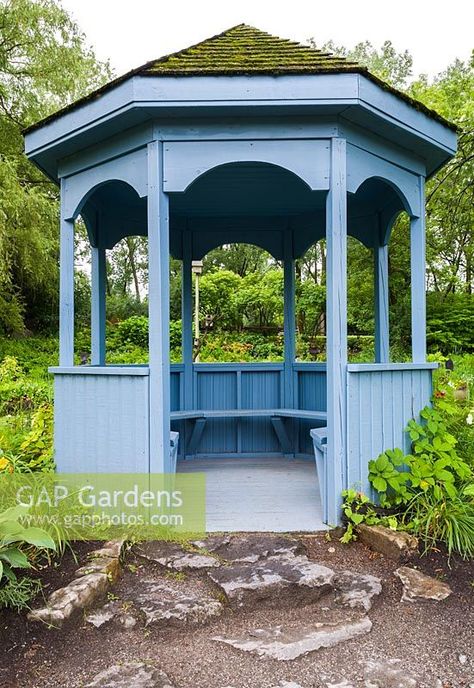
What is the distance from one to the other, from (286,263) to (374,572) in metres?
3.80

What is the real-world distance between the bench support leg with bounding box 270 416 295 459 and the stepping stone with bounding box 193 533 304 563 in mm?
2371

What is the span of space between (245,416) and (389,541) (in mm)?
2760

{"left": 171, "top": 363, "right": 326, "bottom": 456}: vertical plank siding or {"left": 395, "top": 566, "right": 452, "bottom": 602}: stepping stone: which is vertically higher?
{"left": 171, "top": 363, "right": 326, "bottom": 456}: vertical plank siding

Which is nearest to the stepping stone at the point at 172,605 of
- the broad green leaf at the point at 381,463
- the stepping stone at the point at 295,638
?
the stepping stone at the point at 295,638

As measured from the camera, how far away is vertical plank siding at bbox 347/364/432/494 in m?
3.47

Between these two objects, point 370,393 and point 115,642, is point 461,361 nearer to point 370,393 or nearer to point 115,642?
point 370,393

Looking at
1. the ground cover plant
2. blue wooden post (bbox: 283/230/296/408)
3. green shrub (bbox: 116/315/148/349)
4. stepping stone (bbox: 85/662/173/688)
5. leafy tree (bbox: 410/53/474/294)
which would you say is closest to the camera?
stepping stone (bbox: 85/662/173/688)

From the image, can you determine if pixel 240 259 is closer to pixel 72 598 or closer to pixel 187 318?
pixel 187 318

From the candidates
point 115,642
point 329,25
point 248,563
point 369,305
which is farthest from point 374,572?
point 329,25

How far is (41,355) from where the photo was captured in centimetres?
1335

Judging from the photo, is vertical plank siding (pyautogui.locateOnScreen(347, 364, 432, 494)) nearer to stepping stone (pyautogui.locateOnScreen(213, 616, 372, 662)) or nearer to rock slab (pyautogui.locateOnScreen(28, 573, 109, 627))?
stepping stone (pyautogui.locateOnScreen(213, 616, 372, 662))

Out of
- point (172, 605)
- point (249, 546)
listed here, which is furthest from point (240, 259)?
point (172, 605)

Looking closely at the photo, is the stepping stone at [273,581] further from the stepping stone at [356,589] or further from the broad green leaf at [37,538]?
the broad green leaf at [37,538]

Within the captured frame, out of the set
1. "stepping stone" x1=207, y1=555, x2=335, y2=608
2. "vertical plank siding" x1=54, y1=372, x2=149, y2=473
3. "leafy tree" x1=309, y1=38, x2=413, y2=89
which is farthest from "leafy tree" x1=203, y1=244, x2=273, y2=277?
"stepping stone" x1=207, y1=555, x2=335, y2=608
